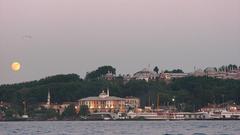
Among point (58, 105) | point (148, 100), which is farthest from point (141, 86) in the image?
point (58, 105)

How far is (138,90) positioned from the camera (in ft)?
563

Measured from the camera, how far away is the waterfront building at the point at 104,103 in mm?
164500

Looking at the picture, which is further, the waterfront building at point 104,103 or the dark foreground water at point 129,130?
the waterfront building at point 104,103

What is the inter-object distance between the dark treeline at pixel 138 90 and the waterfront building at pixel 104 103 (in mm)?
4719

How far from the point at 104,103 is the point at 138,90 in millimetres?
8618

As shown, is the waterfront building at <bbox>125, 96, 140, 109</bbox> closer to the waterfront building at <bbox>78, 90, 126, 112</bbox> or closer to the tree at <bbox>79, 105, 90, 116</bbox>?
the waterfront building at <bbox>78, 90, 126, 112</bbox>

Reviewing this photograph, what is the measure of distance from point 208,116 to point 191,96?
1717cm

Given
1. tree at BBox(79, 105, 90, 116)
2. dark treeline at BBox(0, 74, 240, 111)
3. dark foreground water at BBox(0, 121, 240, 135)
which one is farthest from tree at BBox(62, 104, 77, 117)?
dark foreground water at BBox(0, 121, 240, 135)

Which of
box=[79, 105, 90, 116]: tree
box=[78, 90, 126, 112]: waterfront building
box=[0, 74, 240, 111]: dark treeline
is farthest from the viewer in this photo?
box=[78, 90, 126, 112]: waterfront building

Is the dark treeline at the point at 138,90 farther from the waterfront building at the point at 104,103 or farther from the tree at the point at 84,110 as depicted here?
the tree at the point at 84,110

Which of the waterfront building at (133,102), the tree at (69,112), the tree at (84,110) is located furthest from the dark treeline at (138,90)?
the tree at (84,110)

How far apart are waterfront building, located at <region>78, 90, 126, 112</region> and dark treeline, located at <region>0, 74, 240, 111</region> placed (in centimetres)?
472

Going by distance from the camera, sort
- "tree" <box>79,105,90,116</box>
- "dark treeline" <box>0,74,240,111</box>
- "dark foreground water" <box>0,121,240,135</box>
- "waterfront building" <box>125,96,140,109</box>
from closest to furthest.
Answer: "dark foreground water" <box>0,121,240,135</box>, "tree" <box>79,105,90,116</box>, "dark treeline" <box>0,74,240,111</box>, "waterfront building" <box>125,96,140,109</box>

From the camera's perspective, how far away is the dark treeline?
15938 cm
